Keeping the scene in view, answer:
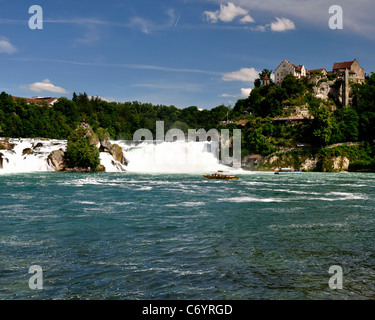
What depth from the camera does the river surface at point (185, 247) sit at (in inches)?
424

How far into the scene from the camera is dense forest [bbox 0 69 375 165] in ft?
242

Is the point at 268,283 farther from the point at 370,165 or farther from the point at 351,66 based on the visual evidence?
the point at 351,66

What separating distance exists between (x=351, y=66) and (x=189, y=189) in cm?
8348

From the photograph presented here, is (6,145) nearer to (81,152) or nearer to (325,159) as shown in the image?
(81,152)

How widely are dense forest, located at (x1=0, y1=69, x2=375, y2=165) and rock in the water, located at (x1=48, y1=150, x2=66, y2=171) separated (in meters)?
28.5

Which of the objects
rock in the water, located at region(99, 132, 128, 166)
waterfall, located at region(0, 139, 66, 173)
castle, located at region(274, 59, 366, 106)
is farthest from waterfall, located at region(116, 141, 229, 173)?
castle, located at region(274, 59, 366, 106)

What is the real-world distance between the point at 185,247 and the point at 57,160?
4859cm

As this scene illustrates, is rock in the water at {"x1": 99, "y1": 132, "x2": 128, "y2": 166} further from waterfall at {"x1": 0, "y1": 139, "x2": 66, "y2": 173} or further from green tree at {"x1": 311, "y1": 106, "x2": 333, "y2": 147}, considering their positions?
green tree at {"x1": 311, "y1": 106, "x2": 333, "y2": 147}

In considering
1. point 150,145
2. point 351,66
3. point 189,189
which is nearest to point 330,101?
point 351,66

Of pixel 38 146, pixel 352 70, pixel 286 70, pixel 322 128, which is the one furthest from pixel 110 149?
pixel 352 70

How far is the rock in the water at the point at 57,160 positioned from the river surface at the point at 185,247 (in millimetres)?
31329

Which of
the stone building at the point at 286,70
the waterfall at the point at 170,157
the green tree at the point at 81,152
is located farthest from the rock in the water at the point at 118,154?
the stone building at the point at 286,70

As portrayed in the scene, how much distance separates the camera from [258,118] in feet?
276

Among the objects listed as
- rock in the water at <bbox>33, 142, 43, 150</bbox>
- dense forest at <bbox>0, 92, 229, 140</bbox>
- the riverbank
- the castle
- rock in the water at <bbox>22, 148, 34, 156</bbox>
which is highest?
the castle
